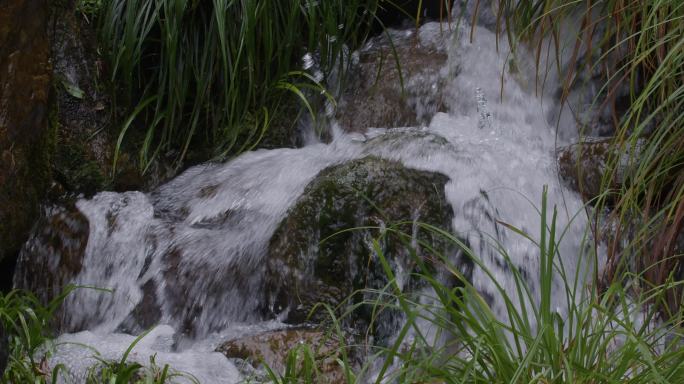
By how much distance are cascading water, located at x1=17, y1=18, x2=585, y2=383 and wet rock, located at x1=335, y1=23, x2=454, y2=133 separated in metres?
0.22

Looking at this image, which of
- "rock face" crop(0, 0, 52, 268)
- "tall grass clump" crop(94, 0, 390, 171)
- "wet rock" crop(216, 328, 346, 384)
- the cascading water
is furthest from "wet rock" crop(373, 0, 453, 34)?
"wet rock" crop(216, 328, 346, 384)

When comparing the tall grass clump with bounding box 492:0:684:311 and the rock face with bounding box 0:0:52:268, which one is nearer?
the tall grass clump with bounding box 492:0:684:311

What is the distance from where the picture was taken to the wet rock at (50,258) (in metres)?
3.10

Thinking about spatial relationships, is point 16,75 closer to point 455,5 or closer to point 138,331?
point 138,331

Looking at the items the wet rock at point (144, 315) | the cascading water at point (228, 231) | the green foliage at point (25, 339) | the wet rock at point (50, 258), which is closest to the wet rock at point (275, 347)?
the cascading water at point (228, 231)

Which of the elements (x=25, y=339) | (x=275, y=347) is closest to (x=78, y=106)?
(x=25, y=339)

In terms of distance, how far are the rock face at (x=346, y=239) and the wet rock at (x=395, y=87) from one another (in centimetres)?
82

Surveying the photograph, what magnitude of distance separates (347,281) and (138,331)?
2.42 feet

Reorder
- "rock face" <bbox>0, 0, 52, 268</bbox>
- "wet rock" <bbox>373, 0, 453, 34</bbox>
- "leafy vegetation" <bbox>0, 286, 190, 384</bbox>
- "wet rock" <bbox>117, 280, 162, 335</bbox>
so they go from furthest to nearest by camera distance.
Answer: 1. "wet rock" <bbox>373, 0, 453, 34</bbox>
2. "wet rock" <bbox>117, 280, 162, 335</bbox>
3. "rock face" <bbox>0, 0, 52, 268</bbox>
4. "leafy vegetation" <bbox>0, 286, 190, 384</bbox>

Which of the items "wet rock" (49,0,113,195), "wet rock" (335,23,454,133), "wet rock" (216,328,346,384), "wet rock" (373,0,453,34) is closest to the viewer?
"wet rock" (216,328,346,384)

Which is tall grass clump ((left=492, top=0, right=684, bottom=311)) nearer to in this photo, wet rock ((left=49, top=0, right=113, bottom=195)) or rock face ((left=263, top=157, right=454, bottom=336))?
rock face ((left=263, top=157, right=454, bottom=336))

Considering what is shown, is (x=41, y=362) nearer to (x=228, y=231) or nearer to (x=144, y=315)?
(x=144, y=315)

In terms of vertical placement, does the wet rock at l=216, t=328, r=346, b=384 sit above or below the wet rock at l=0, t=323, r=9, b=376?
below

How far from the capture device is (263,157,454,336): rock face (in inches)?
113
